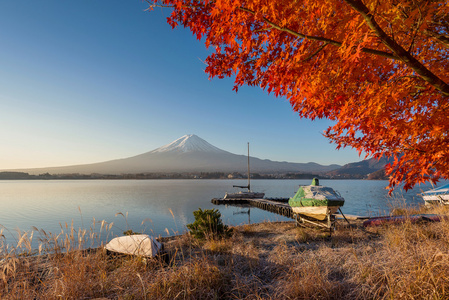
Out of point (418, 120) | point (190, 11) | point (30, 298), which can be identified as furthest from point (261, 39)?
point (30, 298)

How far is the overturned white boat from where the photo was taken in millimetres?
5320

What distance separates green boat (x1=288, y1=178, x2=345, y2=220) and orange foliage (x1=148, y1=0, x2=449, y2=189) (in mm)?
4789

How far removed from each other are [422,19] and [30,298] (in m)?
7.01

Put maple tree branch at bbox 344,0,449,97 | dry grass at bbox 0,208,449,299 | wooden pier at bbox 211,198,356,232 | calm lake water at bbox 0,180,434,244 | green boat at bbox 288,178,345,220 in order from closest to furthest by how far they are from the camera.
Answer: maple tree branch at bbox 344,0,449,97
dry grass at bbox 0,208,449,299
green boat at bbox 288,178,345,220
wooden pier at bbox 211,198,356,232
calm lake water at bbox 0,180,434,244

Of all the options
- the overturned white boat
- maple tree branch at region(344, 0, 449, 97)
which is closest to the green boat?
maple tree branch at region(344, 0, 449, 97)

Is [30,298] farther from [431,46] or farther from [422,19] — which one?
[431,46]

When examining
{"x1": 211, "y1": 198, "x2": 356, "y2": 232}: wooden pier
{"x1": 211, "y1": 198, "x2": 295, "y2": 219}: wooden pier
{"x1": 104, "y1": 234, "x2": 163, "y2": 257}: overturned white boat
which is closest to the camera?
{"x1": 104, "y1": 234, "x2": 163, "y2": 257}: overturned white boat

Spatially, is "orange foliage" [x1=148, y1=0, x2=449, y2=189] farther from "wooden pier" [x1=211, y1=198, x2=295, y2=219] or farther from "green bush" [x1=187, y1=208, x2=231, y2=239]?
"wooden pier" [x1=211, y1=198, x2=295, y2=219]

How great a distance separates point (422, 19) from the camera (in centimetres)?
356

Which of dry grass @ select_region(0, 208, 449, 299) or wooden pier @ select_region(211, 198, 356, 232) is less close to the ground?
dry grass @ select_region(0, 208, 449, 299)

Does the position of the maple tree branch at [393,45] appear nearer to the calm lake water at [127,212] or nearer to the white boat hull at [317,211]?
the calm lake water at [127,212]

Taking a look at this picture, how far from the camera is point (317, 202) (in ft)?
33.5

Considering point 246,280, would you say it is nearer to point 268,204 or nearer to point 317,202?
point 317,202

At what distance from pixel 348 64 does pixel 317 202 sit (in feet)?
24.4
